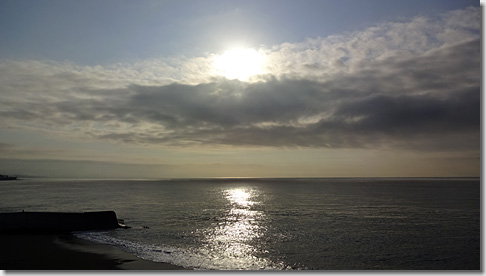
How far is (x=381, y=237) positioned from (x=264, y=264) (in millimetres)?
9789

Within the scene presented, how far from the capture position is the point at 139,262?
1340cm

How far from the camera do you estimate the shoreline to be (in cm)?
1245

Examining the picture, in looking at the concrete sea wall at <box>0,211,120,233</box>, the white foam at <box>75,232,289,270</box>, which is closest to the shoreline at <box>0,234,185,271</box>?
the white foam at <box>75,232,289,270</box>

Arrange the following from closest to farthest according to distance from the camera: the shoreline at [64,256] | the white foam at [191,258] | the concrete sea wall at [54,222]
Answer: the shoreline at [64,256], the white foam at [191,258], the concrete sea wall at [54,222]

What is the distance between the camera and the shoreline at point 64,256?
12.4 m

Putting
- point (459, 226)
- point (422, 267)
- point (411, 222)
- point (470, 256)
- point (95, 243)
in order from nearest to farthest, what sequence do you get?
point (422, 267), point (470, 256), point (95, 243), point (459, 226), point (411, 222)

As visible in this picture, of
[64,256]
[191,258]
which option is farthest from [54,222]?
[191,258]

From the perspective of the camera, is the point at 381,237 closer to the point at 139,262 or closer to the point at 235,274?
the point at 235,274

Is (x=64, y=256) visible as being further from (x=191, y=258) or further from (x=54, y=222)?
(x=54, y=222)

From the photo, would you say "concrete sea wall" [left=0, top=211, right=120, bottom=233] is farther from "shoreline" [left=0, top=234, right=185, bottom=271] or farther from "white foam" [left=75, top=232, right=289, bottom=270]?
"white foam" [left=75, top=232, right=289, bottom=270]

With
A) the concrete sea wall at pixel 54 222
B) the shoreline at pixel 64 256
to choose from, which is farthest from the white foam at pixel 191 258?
the concrete sea wall at pixel 54 222

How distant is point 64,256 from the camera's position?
554 inches

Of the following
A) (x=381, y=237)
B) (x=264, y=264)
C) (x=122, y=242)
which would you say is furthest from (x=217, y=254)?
(x=381, y=237)

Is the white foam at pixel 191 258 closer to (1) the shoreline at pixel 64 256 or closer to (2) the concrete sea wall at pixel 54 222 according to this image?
(1) the shoreline at pixel 64 256
